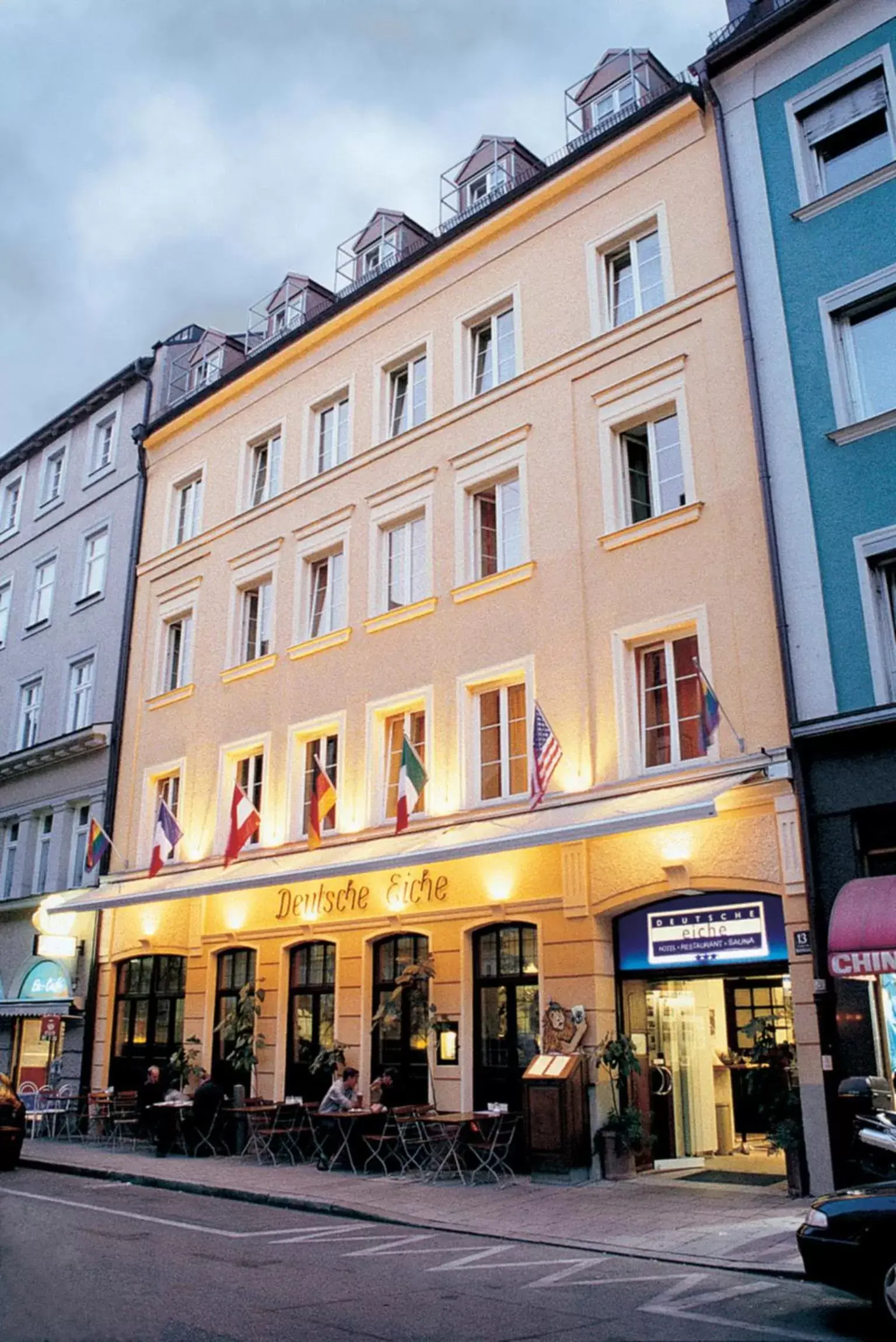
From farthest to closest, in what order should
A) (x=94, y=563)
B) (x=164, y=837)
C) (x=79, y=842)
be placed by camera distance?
1. (x=94, y=563)
2. (x=79, y=842)
3. (x=164, y=837)

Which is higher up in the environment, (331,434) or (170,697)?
(331,434)

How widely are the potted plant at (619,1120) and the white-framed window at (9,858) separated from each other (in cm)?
1637

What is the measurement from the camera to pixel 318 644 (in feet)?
62.4

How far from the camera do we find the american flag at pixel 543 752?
13.9 meters

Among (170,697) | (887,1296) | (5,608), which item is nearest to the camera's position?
(887,1296)

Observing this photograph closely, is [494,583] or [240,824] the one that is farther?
[240,824]

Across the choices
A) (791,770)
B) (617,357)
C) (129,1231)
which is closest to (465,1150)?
(129,1231)

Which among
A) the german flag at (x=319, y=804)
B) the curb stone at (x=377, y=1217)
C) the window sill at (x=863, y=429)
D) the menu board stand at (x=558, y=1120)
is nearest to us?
the curb stone at (x=377, y=1217)

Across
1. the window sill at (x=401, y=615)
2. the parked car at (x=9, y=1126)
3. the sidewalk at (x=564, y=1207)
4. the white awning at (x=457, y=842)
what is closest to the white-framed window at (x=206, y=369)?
the window sill at (x=401, y=615)

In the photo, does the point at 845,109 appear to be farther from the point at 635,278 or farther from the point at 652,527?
the point at 652,527

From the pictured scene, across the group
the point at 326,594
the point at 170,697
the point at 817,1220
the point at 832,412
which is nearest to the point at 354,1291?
the point at 817,1220

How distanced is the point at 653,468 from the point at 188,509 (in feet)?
39.5

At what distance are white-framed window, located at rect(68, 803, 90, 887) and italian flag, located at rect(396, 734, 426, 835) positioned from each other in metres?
10.1

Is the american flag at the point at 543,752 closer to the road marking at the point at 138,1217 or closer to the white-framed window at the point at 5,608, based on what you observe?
the road marking at the point at 138,1217
